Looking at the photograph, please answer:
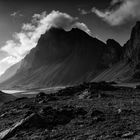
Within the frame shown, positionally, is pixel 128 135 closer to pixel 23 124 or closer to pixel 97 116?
pixel 97 116

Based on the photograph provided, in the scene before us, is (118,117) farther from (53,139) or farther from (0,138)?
(0,138)

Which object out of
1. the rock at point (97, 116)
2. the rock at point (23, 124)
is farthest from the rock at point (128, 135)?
the rock at point (23, 124)

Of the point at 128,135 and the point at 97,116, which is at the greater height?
the point at 97,116

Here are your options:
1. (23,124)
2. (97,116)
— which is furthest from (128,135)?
(23,124)

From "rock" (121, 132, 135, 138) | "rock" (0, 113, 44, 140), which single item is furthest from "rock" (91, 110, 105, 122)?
"rock" (121, 132, 135, 138)

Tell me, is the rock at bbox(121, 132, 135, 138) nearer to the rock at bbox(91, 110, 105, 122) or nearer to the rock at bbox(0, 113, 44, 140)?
the rock at bbox(91, 110, 105, 122)

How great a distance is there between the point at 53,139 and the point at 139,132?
268 inches

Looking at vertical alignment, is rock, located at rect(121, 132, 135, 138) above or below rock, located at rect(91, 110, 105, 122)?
below

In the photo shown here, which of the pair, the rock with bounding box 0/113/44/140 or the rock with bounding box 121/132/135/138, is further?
the rock with bounding box 0/113/44/140

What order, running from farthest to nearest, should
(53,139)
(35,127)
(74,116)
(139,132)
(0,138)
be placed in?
(74,116), (35,127), (0,138), (53,139), (139,132)

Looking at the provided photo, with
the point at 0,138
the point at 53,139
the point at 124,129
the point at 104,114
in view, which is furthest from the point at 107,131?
the point at 0,138

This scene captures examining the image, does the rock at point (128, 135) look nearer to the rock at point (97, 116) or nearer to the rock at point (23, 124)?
the rock at point (97, 116)

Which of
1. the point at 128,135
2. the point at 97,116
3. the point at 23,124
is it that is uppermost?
the point at 97,116

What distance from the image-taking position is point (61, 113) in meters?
26.4
